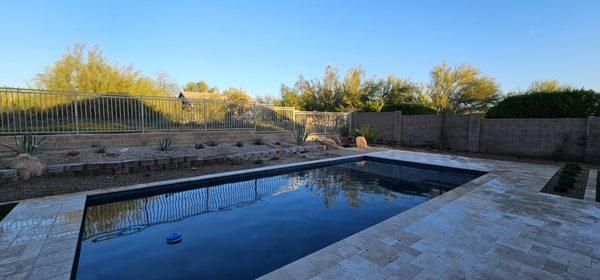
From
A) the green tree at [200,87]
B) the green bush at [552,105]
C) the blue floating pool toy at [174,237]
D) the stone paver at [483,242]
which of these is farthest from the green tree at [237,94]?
the stone paver at [483,242]

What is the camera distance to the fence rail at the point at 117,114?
712cm

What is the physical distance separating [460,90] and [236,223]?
22875 mm

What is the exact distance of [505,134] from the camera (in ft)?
33.7

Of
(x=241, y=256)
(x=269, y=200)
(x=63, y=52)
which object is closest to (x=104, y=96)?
(x=269, y=200)

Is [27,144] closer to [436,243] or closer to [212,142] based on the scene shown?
[212,142]

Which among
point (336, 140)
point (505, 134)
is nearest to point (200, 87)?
point (336, 140)

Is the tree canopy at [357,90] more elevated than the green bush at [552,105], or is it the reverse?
the tree canopy at [357,90]

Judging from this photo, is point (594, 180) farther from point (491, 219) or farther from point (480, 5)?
point (480, 5)

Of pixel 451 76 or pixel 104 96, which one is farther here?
pixel 451 76

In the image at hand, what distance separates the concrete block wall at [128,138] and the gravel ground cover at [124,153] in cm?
29

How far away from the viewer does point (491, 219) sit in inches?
148

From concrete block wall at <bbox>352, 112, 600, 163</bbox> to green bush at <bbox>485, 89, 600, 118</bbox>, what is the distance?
31.3 inches

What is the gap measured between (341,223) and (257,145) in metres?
6.77

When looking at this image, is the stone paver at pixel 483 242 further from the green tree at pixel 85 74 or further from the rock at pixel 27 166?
the green tree at pixel 85 74
